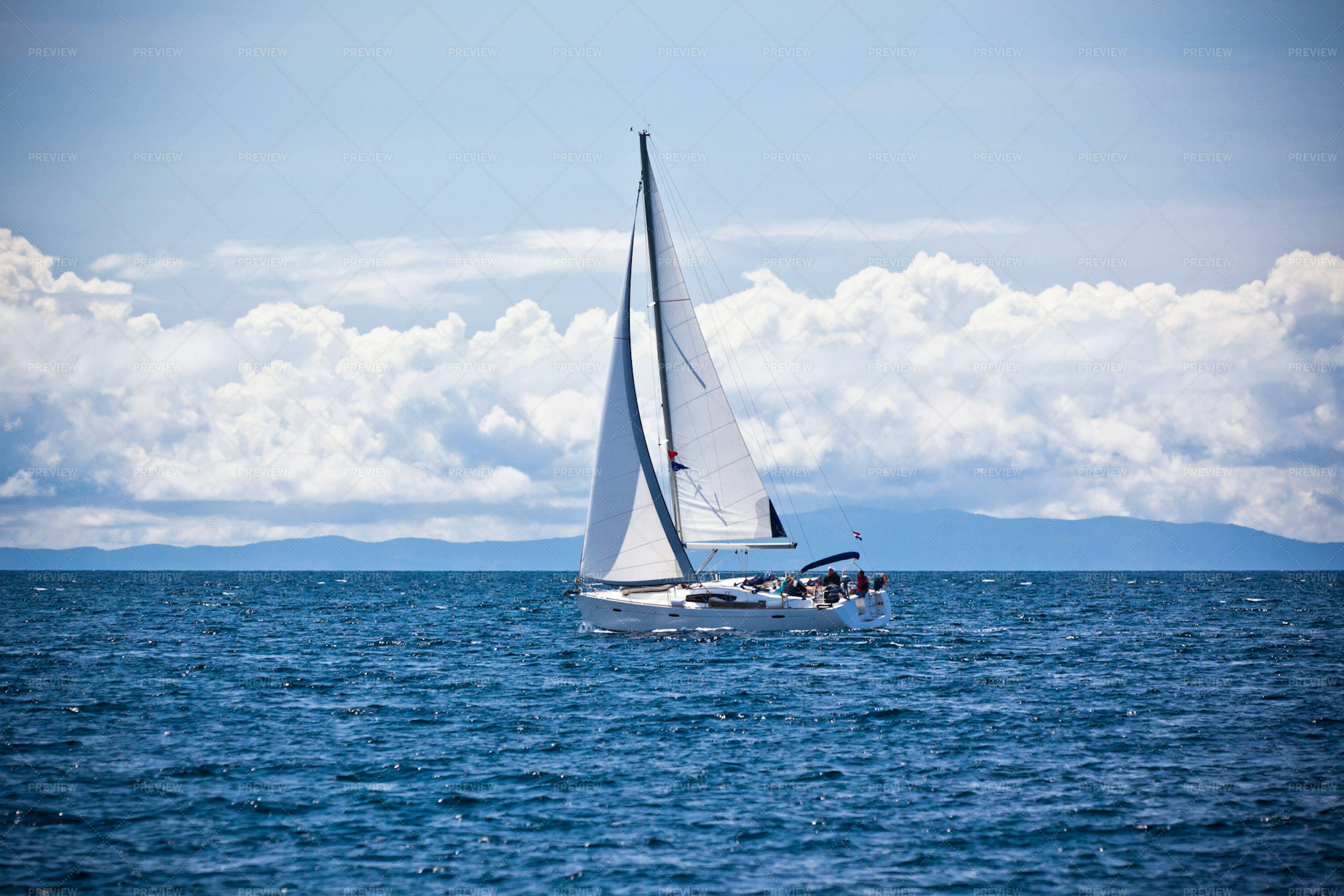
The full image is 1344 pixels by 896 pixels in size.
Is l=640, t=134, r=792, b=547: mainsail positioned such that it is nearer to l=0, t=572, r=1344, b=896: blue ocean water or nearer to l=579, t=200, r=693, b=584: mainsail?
l=579, t=200, r=693, b=584: mainsail

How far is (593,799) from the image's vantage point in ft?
67.0

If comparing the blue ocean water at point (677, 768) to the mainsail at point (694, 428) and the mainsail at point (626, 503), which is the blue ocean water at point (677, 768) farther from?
the mainsail at point (694, 428)

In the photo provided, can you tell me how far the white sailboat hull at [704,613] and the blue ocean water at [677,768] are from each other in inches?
34.7

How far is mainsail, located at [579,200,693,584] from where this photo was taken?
4247cm

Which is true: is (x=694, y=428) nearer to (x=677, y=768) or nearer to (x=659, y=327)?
(x=659, y=327)

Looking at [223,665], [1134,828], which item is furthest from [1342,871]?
[223,665]

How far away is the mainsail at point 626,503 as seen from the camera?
42469mm

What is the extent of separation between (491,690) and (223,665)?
13.3m

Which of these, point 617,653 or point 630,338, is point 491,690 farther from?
point 630,338

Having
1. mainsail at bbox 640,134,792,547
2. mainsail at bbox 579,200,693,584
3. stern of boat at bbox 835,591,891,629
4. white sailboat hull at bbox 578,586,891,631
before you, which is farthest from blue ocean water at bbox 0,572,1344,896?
mainsail at bbox 640,134,792,547

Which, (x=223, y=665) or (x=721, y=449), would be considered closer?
(x=223, y=665)

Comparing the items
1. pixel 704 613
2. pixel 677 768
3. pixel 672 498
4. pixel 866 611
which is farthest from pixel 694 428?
pixel 677 768

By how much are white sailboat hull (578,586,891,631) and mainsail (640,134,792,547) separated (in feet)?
8.05

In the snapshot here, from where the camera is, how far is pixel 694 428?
43.2 metres
